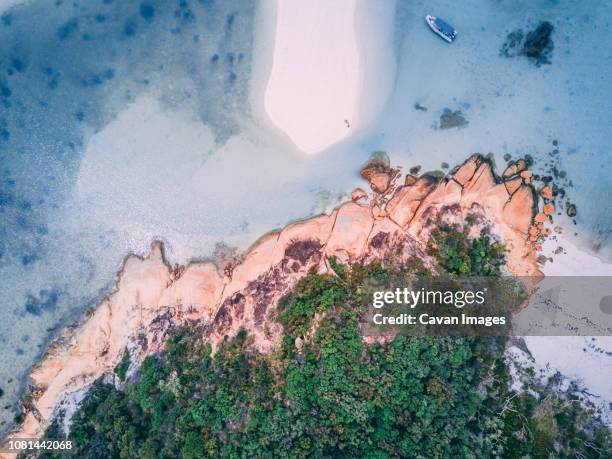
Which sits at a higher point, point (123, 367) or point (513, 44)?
point (513, 44)

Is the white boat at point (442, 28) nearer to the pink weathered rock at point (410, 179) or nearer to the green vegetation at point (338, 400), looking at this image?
the pink weathered rock at point (410, 179)

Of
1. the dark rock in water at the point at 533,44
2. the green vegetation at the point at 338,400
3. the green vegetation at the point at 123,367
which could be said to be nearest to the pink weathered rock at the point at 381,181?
the green vegetation at the point at 338,400

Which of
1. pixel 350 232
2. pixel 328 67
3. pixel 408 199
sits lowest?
pixel 350 232

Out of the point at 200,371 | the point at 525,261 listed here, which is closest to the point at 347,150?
the point at 525,261

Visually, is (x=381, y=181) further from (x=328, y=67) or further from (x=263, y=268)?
(x=263, y=268)

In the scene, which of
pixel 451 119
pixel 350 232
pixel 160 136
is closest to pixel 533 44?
pixel 451 119

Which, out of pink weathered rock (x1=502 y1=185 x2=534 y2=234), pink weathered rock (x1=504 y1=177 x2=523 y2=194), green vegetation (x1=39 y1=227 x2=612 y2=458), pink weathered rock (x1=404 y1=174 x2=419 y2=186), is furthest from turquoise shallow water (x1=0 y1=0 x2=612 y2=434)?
green vegetation (x1=39 y1=227 x2=612 y2=458)
